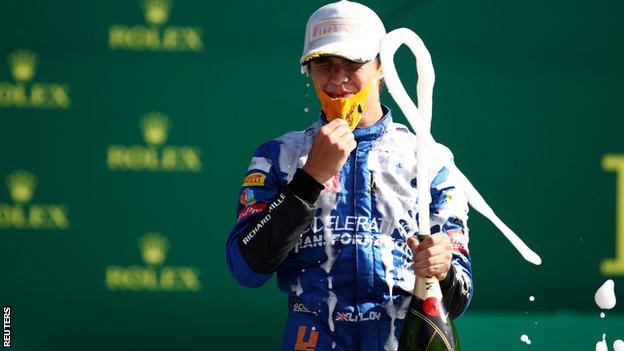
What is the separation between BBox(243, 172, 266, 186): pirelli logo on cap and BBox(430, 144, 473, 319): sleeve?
0.42 m

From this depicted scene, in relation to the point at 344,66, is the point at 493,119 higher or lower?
higher

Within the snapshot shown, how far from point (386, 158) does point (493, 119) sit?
6.87 feet

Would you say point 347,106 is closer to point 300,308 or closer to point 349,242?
point 349,242

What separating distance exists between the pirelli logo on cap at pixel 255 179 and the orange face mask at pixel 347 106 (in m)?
0.22

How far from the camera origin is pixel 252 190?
3320 millimetres

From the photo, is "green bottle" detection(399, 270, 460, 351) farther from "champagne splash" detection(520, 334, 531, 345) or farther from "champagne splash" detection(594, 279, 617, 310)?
"champagne splash" detection(594, 279, 617, 310)

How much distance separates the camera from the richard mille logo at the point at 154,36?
207 inches

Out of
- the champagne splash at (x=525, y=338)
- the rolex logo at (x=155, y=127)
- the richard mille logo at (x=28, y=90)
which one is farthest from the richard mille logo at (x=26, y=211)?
the champagne splash at (x=525, y=338)

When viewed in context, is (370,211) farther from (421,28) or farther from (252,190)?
(421,28)

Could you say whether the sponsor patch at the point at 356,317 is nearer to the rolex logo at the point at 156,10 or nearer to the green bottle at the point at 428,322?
the green bottle at the point at 428,322

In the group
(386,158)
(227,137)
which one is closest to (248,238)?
(386,158)

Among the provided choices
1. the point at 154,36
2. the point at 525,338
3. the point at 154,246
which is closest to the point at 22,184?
the point at 154,246

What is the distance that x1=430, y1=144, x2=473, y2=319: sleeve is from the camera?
3.22 m

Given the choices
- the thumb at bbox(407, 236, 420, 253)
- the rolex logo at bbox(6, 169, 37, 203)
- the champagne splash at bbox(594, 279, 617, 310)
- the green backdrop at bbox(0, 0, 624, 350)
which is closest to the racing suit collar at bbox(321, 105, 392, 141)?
the thumb at bbox(407, 236, 420, 253)
